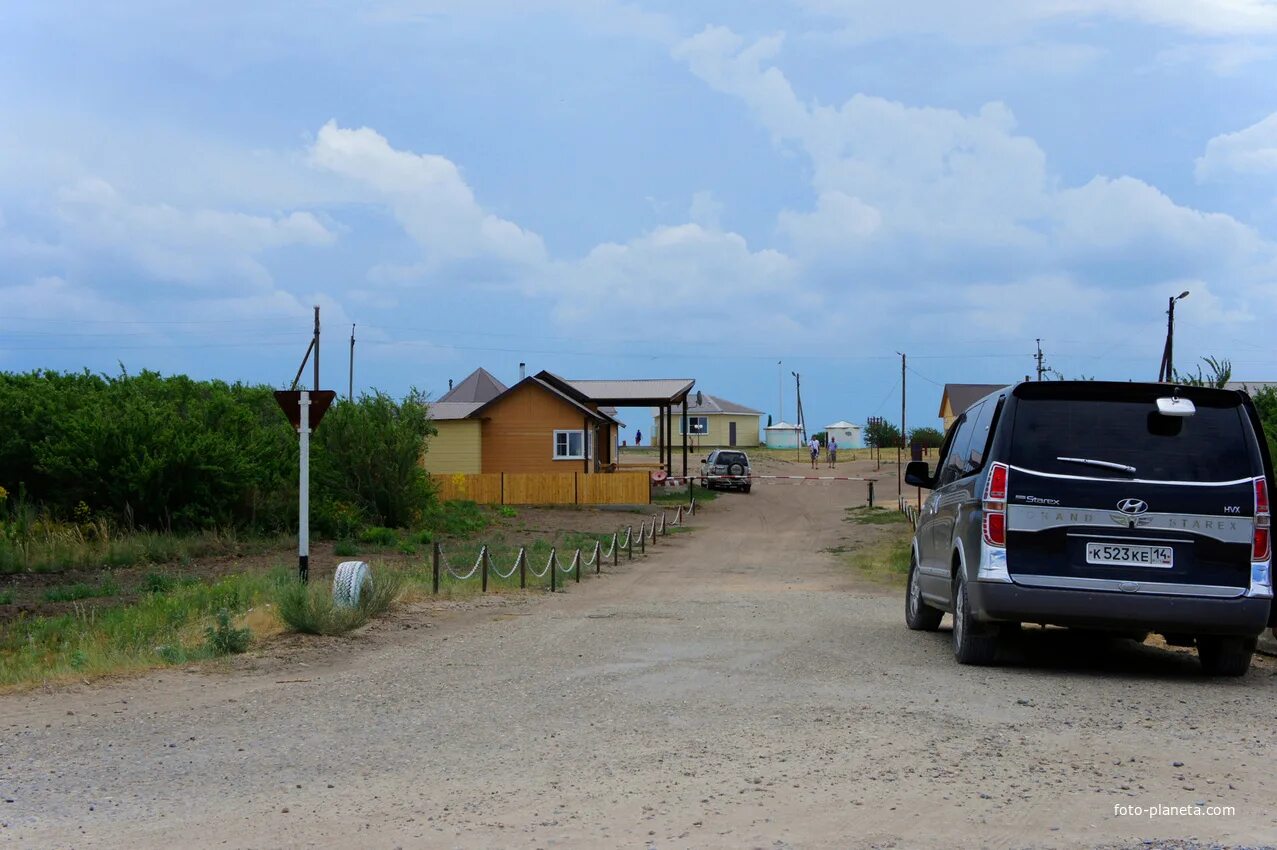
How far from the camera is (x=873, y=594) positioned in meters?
20.3

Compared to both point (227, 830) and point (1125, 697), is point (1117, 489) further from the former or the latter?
point (227, 830)

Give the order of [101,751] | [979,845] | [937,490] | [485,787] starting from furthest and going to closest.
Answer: [937,490], [101,751], [485,787], [979,845]

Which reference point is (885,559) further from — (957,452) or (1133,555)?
(1133,555)

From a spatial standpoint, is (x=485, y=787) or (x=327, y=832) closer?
(x=327, y=832)

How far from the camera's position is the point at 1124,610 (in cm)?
901

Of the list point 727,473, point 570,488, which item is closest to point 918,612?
point 570,488

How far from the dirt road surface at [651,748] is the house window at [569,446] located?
37572mm

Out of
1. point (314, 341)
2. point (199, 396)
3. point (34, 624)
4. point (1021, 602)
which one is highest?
point (314, 341)

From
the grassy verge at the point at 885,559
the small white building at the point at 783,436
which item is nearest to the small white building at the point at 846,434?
the small white building at the point at 783,436

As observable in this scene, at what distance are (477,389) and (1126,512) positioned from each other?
172ft

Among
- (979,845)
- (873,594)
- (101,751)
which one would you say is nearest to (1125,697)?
(979,845)

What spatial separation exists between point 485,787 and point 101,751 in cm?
255

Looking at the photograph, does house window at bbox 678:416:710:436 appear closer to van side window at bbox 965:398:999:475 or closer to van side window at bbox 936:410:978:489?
van side window at bbox 936:410:978:489

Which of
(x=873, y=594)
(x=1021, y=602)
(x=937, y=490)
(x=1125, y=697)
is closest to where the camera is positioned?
(x=1125, y=697)
